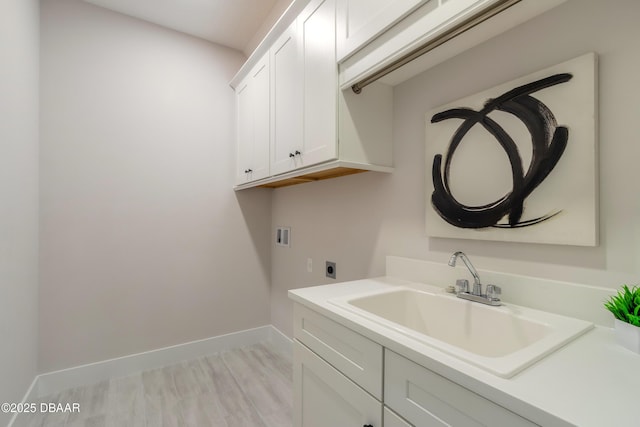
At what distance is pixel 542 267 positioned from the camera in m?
1.02

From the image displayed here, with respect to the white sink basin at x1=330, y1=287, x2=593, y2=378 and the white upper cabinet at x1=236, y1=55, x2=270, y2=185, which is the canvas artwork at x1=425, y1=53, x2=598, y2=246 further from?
the white upper cabinet at x1=236, y1=55, x2=270, y2=185

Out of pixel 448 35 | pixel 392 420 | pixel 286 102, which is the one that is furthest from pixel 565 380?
pixel 286 102

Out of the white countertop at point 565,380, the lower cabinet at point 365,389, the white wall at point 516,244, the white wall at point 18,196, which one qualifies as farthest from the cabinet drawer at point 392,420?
the white wall at point 18,196

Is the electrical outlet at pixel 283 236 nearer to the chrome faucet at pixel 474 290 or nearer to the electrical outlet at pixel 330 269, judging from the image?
the electrical outlet at pixel 330 269

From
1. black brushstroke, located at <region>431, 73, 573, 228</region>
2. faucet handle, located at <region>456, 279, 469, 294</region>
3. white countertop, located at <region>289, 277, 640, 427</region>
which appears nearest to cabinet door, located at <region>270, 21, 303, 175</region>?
black brushstroke, located at <region>431, 73, 573, 228</region>

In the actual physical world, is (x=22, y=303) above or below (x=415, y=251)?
below

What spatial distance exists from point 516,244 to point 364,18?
107 centimetres

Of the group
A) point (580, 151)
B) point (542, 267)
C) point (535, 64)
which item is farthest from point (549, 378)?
point (535, 64)

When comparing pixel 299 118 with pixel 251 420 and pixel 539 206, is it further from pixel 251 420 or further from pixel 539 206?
pixel 251 420

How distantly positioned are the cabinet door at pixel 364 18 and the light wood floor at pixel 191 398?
80.1 inches

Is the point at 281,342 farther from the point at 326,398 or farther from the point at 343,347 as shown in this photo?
the point at 343,347

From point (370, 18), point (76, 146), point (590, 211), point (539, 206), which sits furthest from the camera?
point (76, 146)

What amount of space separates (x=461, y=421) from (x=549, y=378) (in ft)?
0.66

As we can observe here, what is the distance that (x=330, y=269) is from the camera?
79.4 inches
